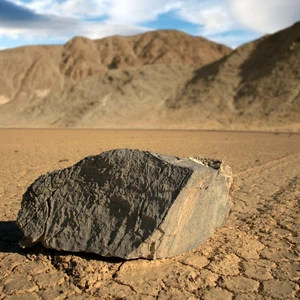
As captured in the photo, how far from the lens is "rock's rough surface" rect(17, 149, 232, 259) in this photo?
311 centimetres

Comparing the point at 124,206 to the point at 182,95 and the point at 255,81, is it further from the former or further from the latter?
the point at 182,95

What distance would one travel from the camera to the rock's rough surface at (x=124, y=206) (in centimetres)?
311

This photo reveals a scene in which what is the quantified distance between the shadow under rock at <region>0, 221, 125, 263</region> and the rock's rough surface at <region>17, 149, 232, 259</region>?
0.12 meters

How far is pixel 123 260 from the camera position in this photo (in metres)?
3.22

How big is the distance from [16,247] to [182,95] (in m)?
41.4

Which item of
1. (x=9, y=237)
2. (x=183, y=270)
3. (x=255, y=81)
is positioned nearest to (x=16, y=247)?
(x=9, y=237)

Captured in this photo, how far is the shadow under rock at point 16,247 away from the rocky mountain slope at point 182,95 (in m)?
29.3

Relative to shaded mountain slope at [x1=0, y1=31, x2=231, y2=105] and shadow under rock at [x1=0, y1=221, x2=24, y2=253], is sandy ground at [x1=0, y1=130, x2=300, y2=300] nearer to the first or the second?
shadow under rock at [x1=0, y1=221, x2=24, y2=253]

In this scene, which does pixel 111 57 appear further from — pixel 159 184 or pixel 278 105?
pixel 159 184

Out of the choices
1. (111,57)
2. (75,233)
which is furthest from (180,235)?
(111,57)

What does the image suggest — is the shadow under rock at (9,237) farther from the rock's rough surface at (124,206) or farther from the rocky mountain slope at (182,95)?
the rocky mountain slope at (182,95)

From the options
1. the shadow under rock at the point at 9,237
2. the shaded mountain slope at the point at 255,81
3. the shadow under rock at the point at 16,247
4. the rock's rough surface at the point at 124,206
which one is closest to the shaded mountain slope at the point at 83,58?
the shaded mountain slope at the point at 255,81

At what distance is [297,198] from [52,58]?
2908 inches

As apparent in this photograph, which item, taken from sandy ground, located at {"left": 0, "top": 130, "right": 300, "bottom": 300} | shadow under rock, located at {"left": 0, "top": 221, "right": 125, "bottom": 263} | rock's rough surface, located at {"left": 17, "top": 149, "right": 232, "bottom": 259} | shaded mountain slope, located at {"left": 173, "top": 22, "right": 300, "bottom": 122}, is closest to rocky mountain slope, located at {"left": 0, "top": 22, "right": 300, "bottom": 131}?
shaded mountain slope, located at {"left": 173, "top": 22, "right": 300, "bottom": 122}
